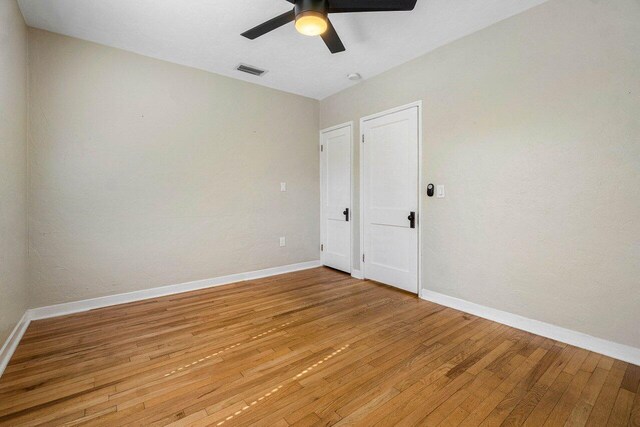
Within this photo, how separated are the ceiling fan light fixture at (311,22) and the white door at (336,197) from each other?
2.07 metres

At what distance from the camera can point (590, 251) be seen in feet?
6.95

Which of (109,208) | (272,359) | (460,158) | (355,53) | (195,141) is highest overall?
(355,53)

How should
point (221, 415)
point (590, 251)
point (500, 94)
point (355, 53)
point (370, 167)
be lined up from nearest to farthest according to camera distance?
1. point (221, 415)
2. point (590, 251)
3. point (500, 94)
4. point (355, 53)
5. point (370, 167)

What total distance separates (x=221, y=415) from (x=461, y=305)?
7.78ft

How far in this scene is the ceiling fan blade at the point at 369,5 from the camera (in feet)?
6.28

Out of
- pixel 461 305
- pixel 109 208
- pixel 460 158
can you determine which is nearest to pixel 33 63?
pixel 109 208

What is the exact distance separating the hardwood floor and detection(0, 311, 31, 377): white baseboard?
5 centimetres

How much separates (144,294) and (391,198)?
10.1 feet

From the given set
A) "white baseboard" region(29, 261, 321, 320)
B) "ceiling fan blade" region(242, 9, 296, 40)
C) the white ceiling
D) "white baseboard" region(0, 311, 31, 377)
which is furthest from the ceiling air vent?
"white baseboard" region(0, 311, 31, 377)

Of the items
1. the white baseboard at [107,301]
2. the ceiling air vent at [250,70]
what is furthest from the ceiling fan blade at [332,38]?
the white baseboard at [107,301]

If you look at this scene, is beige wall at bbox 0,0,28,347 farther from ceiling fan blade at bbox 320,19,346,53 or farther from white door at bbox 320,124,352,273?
white door at bbox 320,124,352,273

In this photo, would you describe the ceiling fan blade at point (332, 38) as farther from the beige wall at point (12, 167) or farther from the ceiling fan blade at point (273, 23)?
the beige wall at point (12, 167)

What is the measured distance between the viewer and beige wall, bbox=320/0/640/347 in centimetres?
199

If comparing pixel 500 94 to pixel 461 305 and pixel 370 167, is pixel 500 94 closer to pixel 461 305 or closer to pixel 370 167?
pixel 370 167
